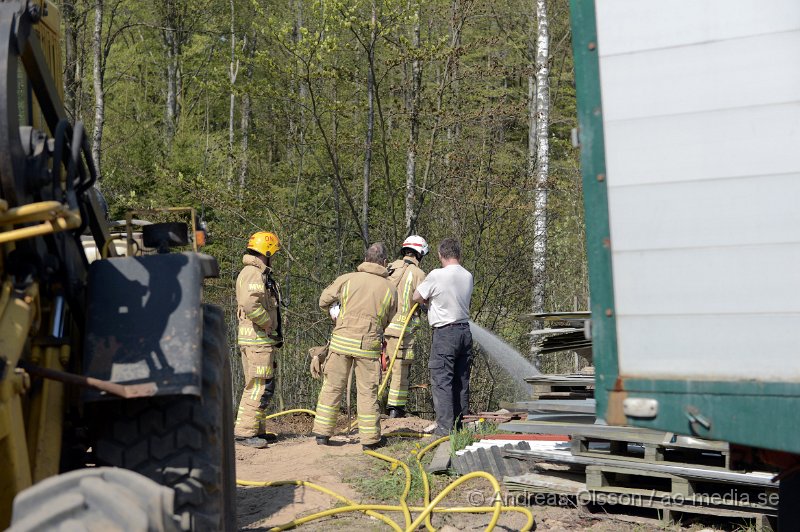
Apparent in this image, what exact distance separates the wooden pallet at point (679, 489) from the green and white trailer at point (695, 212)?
2915 mm

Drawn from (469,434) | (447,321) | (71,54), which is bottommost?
(469,434)

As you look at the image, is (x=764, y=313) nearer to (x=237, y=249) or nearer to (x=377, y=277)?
(x=377, y=277)

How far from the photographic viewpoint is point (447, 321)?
1048 centimetres

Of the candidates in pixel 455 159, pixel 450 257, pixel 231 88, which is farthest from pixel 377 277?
pixel 231 88

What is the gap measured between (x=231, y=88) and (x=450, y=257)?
5.98 metres

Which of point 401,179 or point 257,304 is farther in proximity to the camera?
point 401,179

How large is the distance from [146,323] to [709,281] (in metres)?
2.21

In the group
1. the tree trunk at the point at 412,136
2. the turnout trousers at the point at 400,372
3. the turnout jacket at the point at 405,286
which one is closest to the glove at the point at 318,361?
the turnout jacket at the point at 405,286

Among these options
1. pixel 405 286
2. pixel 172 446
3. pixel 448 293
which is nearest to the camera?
pixel 172 446

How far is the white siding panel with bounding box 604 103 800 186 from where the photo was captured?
3801 mm

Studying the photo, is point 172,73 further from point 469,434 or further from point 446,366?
point 469,434

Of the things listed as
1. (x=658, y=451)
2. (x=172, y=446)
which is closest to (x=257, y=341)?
(x=658, y=451)

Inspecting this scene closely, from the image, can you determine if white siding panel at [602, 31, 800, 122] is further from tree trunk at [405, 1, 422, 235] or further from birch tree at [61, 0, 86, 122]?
birch tree at [61, 0, 86, 122]

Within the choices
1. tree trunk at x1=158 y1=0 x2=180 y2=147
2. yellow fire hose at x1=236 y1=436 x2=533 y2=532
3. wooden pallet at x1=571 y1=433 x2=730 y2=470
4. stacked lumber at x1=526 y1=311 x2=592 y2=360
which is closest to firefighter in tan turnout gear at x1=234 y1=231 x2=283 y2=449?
yellow fire hose at x1=236 y1=436 x2=533 y2=532
